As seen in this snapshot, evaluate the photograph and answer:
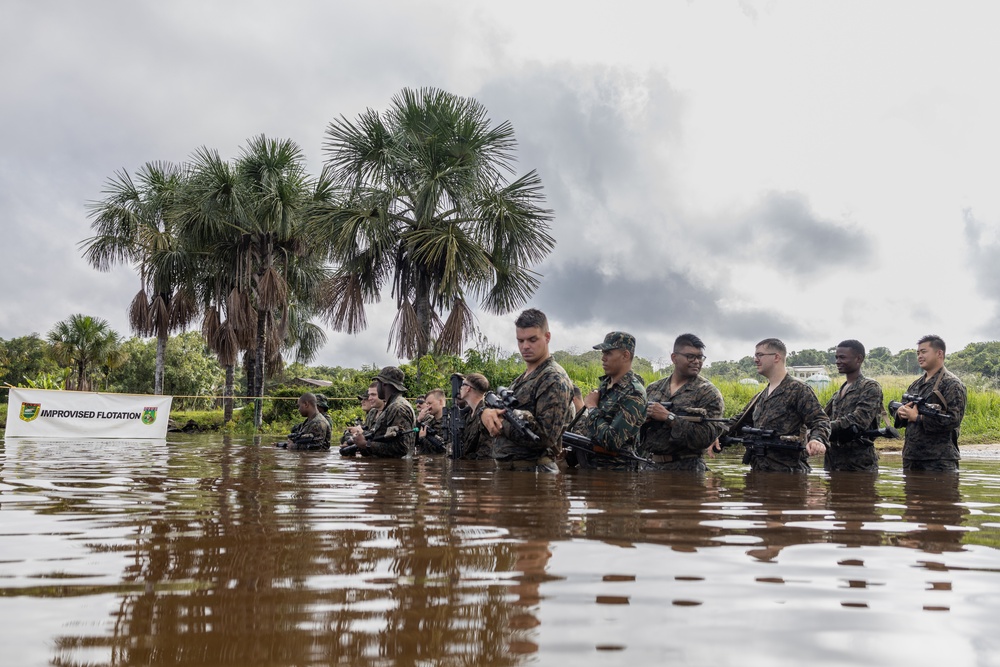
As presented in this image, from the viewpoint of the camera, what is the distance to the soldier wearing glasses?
748 centimetres

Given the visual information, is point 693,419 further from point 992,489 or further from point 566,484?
point 992,489

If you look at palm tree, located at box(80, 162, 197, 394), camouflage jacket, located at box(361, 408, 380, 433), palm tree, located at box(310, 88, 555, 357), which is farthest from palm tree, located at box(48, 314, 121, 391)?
camouflage jacket, located at box(361, 408, 380, 433)

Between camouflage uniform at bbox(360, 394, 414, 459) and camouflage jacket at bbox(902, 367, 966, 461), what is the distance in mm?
5784

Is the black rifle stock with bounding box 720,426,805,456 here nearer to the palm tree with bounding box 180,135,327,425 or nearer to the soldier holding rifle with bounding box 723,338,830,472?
the soldier holding rifle with bounding box 723,338,830,472

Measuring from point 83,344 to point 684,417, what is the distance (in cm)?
5113

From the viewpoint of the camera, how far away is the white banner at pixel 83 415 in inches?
697

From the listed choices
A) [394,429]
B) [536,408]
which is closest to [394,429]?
[394,429]

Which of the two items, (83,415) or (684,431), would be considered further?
(83,415)

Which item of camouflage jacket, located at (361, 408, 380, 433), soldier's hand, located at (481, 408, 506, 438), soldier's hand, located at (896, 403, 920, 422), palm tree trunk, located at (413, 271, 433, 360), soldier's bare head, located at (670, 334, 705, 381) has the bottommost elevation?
camouflage jacket, located at (361, 408, 380, 433)

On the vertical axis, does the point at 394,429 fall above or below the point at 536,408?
below

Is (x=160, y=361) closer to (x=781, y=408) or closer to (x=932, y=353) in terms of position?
(x=781, y=408)

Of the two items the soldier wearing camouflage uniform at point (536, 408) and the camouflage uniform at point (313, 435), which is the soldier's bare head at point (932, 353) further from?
the camouflage uniform at point (313, 435)

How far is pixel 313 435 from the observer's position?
13.1 meters

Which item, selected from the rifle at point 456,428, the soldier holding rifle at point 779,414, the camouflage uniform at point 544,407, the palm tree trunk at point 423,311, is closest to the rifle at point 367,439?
the rifle at point 456,428
